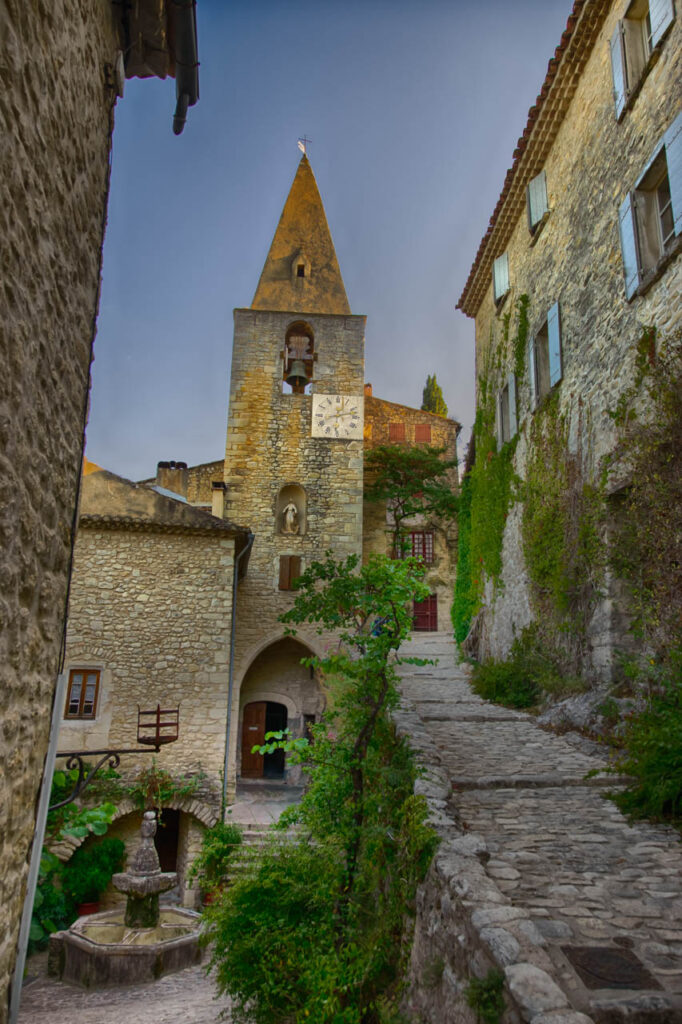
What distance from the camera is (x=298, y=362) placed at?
19750 mm

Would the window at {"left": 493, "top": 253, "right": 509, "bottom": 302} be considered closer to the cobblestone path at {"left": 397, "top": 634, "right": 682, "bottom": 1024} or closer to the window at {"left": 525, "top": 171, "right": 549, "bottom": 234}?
the window at {"left": 525, "top": 171, "right": 549, "bottom": 234}

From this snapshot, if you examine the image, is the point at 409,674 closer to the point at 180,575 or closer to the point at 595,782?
the point at 180,575

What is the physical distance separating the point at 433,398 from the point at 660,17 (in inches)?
1024

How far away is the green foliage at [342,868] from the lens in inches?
185

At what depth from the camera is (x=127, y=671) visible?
12492 millimetres

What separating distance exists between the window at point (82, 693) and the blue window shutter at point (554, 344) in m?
9.42

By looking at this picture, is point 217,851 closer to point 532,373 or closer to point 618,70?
point 532,373

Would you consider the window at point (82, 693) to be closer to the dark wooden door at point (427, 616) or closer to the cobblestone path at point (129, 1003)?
the cobblestone path at point (129, 1003)

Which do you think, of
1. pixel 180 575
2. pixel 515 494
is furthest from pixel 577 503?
pixel 180 575

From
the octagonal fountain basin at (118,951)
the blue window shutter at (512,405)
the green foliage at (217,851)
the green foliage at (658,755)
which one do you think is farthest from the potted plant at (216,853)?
the blue window shutter at (512,405)

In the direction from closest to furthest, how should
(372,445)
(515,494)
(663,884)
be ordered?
(663,884)
(515,494)
(372,445)

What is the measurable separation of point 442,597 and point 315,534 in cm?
597

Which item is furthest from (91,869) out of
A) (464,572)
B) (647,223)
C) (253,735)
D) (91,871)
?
(647,223)

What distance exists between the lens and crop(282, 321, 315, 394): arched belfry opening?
1977cm
